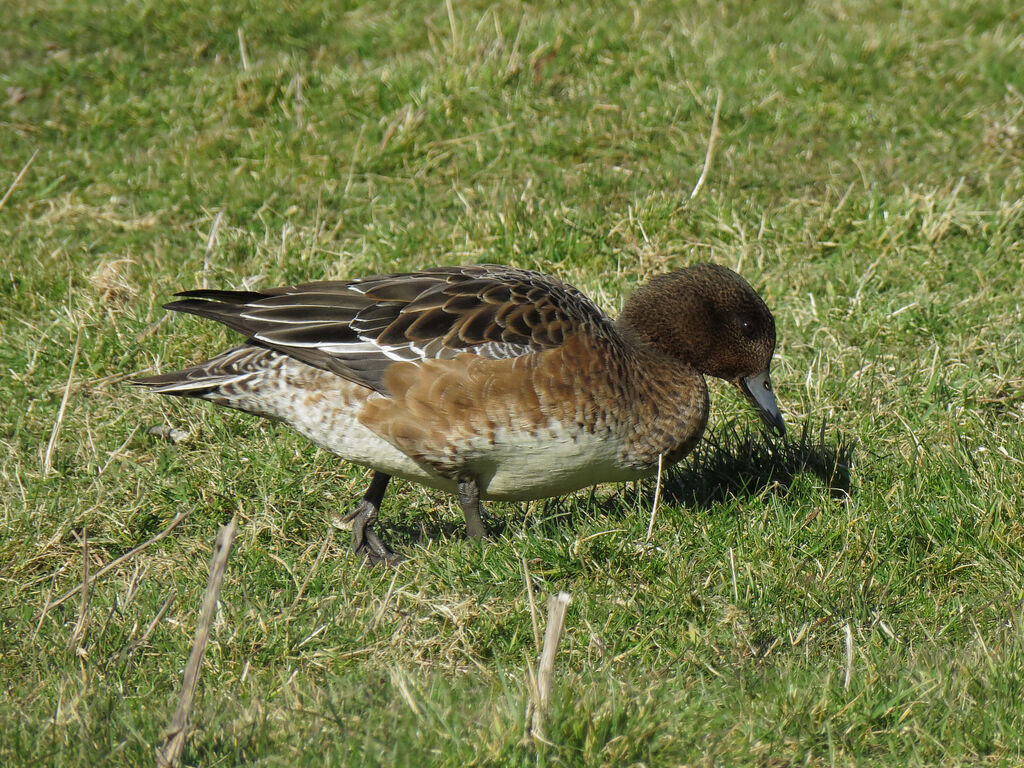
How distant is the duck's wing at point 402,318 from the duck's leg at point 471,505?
49 centimetres

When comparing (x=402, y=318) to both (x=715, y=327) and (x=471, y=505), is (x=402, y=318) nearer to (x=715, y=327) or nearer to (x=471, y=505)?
(x=471, y=505)

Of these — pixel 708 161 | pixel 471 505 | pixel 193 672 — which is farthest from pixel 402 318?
pixel 708 161

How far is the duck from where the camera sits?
4.29 meters

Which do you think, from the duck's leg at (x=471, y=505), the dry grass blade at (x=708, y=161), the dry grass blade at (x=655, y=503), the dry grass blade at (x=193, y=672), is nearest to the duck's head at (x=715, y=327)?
the dry grass blade at (x=655, y=503)

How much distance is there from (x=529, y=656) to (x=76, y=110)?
18.9 feet

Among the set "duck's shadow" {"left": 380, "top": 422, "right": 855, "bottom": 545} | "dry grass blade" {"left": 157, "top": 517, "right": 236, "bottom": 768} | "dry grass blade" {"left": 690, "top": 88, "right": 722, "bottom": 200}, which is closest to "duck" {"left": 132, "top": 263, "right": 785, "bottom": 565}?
"duck's shadow" {"left": 380, "top": 422, "right": 855, "bottom": 545}

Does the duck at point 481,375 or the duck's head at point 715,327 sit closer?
the duck at point 481,375

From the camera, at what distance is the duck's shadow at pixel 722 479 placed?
4656 mm

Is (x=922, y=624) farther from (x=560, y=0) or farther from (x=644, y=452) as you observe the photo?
(x=560, y=0)

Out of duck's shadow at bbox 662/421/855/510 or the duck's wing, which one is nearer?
the duck's wing

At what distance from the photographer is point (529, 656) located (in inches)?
147

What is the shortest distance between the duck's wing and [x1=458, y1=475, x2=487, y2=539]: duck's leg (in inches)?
19.2

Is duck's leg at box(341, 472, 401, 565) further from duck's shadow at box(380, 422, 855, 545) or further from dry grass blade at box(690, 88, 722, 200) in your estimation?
dry grass blade at box(690, 88, 722, 200)

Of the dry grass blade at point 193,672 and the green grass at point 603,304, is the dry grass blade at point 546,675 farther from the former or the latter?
the dry grass blade at point 193,672
